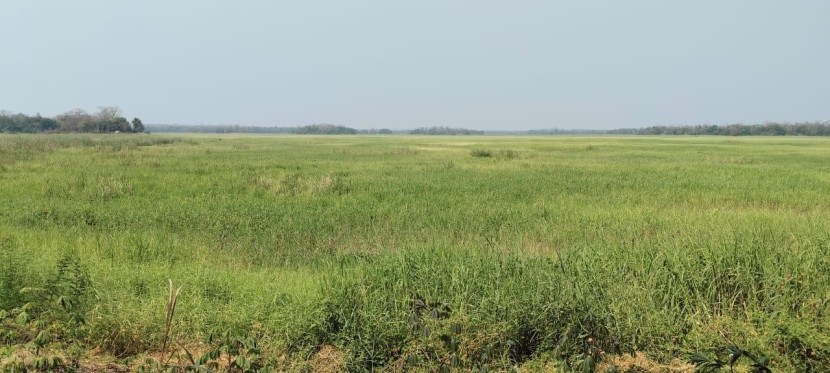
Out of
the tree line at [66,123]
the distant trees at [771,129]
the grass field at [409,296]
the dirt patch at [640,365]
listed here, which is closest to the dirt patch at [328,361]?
the grass field at [409,296]

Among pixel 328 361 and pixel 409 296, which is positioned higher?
pixel 409 296

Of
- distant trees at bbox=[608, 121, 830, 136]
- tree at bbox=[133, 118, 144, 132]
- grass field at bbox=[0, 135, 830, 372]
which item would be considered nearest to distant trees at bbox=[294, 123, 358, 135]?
tree at bbox=[133, 118, 144, 132]

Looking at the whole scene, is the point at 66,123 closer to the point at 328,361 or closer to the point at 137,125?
the point at 137,125

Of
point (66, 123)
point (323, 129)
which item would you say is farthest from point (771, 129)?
point (66, 123)

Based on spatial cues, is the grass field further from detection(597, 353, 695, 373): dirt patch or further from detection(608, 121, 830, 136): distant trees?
detection(608, 121, 830, 136): distant trees

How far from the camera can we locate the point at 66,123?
357 feet

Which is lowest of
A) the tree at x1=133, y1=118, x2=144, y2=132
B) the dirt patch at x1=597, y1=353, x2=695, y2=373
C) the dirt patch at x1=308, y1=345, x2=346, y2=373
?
the dirt patch at x1=308, y1=345, x2=346, y2=373

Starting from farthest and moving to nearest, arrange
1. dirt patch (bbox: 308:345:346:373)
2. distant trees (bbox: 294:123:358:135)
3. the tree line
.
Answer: distant trees (bbox: 294:123:358:135) < the tree line < dirt patch (bbox: 308:345:346:373)

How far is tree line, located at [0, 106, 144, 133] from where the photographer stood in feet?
333

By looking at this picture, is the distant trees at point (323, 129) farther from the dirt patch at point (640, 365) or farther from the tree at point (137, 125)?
the dirt patch at point (640, 365)

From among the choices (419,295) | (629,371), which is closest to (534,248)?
(419,295)

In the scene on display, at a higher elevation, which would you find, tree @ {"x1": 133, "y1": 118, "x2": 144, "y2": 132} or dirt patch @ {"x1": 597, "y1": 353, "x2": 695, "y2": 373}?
tree @ {"x1": 133, "y1": 118, "x2": 144, "y2": 132}

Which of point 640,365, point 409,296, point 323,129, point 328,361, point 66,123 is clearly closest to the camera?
point 640,365

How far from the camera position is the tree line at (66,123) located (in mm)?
101438
